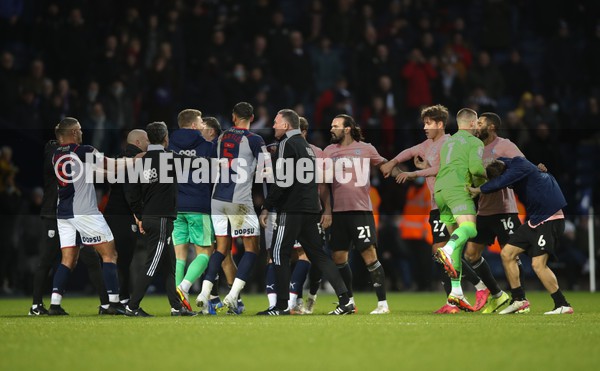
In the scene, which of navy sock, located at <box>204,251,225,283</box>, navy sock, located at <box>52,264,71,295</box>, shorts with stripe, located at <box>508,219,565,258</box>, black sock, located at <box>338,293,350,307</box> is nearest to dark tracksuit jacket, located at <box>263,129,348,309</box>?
black sock, located at <box>338,293,350,307</box>

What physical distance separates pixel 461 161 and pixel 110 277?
4.54 metres

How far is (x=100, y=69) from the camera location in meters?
21.3

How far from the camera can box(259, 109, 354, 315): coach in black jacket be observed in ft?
39.8

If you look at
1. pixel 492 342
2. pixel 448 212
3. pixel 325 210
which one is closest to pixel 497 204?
pixel 448 212

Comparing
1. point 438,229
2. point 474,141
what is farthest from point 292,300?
point 474,141

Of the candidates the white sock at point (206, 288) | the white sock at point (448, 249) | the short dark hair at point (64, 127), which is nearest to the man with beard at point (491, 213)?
the white sock at point (448, 249)

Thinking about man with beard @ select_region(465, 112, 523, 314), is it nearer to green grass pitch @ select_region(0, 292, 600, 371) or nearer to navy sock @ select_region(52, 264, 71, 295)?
green grass pitch @ select_region(0, 292, 600, 371)

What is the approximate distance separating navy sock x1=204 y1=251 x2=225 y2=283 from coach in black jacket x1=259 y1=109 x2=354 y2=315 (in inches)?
31.7

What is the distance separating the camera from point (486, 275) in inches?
520

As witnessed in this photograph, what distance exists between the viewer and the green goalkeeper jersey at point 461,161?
12.5 meters

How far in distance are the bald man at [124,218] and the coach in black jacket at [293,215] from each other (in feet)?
6.03

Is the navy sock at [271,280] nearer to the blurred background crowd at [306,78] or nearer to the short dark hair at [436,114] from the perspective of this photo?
the short dark hair at [436,114]

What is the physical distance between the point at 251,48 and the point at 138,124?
3103 mm

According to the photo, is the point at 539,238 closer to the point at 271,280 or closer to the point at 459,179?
the point at 459,179
